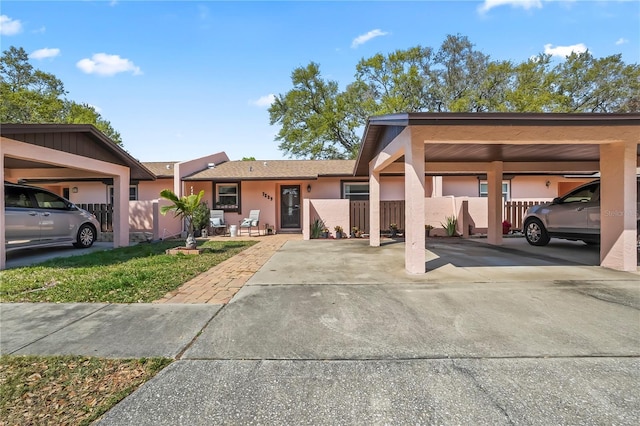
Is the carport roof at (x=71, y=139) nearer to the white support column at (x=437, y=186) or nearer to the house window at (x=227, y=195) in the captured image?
the house window at (x=227, y=195)

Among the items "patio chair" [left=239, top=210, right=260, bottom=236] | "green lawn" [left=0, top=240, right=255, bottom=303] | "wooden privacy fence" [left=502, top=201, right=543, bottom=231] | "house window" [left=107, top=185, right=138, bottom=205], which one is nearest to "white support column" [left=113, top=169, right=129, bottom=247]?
"green lawn" [left=0, top=240, right=255, bottom=303]

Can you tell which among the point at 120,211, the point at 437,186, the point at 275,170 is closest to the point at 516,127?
the point at 437,186

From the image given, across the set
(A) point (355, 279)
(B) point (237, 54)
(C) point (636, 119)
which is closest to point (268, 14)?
(B) point (237, 54)

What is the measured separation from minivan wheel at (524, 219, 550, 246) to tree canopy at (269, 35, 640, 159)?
17780 millimetres

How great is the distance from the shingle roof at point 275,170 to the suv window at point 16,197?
6.50m

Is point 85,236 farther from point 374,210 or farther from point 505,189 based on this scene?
point 505,189

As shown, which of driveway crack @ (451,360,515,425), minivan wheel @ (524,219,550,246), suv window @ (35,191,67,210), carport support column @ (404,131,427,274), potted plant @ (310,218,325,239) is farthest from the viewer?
potted plant @ (310,218,325,239)

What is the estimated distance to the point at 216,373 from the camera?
2584mm

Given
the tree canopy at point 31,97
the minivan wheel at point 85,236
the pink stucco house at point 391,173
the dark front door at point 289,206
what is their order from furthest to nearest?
the tree canopy at point 31,97 → the dark front door at point 289,206 → the minivan wheel at point 85,236 → the pink stucco house at point 391,173

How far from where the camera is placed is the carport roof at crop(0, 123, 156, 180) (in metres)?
6.68

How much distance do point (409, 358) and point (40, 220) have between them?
10.2 meters

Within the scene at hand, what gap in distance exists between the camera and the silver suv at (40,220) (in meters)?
7.81

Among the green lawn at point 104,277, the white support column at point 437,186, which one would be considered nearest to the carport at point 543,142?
the green lawn at point 104,277

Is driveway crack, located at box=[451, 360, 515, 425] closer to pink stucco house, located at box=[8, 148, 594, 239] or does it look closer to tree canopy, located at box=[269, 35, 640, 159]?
pink stucco house, located at box=[8, 148, 594, 239]
